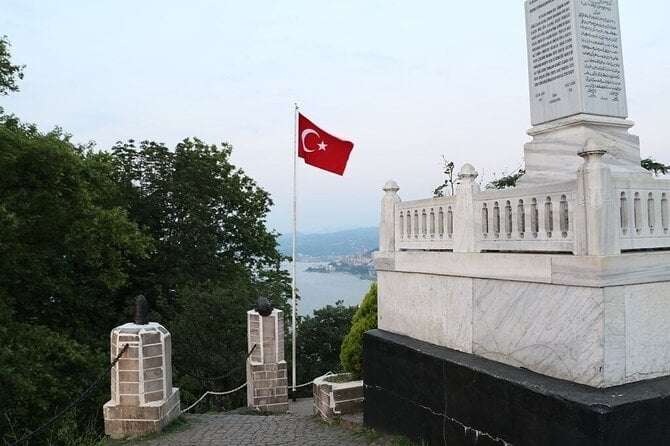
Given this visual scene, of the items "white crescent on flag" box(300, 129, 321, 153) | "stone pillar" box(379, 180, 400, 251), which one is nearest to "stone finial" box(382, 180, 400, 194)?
"stone pillar" box(379, 180, 400, 251)

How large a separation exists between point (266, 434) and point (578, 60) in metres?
6.48

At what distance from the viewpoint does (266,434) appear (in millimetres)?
8258

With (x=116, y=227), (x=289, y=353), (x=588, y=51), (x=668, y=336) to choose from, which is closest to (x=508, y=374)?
(x=668, y=336)

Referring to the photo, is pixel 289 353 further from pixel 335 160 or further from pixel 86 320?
pixel 335 160

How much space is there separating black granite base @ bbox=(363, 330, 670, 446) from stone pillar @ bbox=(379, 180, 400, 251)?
3.89ft

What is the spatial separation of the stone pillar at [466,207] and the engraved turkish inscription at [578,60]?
1.56 meters

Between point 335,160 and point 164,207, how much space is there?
42.5ft

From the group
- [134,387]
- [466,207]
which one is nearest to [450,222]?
[466,207]

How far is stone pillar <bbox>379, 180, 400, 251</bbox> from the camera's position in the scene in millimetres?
7387

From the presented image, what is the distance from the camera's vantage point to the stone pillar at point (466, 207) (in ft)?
18.9

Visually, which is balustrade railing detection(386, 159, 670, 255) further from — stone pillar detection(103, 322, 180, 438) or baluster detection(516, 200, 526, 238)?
stone pillar detection(103, 322, 180, 438)

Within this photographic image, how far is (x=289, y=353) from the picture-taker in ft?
78.7

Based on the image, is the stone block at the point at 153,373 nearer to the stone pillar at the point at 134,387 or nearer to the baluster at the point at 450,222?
the stone pillar at the point at 134,387

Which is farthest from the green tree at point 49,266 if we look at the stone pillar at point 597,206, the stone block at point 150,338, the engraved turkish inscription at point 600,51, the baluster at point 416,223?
the engraved turkish inscription at point 600,51
